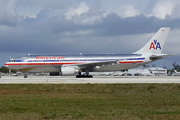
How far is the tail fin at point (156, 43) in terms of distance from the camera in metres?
54.0

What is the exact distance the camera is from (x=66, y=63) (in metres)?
49.8

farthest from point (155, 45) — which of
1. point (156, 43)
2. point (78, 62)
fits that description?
point (78, 62)

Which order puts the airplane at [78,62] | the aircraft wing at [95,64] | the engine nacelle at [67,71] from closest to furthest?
the engine nacelle at [67,71] < the aircraft wing at [95,64] < the airplane at [78,62]

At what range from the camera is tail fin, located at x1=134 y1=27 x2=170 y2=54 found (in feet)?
177

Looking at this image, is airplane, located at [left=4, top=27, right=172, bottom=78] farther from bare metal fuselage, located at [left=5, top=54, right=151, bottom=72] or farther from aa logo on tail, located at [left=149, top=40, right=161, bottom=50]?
aa logo on tail, located at [left=149, top=40, right=161, bottom=50]

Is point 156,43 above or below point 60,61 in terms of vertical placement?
above

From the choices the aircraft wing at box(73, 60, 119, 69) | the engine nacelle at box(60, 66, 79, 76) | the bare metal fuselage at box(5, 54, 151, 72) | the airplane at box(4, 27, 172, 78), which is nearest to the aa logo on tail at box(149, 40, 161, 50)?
the airplane at box(4, 27, 172, 78)

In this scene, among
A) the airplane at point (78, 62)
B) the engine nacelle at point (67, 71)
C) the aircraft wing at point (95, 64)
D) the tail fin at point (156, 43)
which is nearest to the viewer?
the engine nacelle at point (67, 71)

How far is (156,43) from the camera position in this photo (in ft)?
178

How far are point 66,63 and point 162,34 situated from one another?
19422 millimetres

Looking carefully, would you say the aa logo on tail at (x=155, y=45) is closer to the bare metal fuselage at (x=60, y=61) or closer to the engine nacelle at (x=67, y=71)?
the bare metal fuselage at (x=60, y=61)

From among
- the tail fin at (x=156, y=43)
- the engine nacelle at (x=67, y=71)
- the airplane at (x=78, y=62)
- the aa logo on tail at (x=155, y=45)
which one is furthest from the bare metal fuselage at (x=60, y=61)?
the aa logo on tail at (x=155, y=45)

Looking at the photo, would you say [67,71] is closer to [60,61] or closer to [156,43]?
[60,61]

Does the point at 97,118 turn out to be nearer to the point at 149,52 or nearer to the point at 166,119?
the point at 166,119
